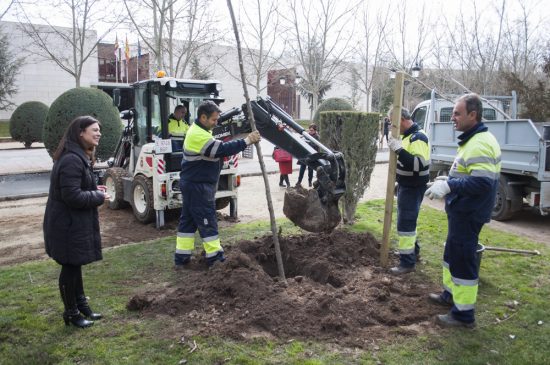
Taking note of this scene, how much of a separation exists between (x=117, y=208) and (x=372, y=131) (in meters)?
5.30

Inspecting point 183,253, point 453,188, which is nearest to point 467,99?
point 453,188

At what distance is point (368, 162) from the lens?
27.0 ft

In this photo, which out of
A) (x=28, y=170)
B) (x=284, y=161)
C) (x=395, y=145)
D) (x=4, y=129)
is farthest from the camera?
(x=4, y=129)

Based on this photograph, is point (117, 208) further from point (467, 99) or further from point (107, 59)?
Answer: point (107, 59)

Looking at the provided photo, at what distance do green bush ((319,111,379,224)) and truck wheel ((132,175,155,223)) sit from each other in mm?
3174

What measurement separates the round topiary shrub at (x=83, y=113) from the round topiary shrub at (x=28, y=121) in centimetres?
1041

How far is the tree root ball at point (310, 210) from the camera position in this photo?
6.00 m

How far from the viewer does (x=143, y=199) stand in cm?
864

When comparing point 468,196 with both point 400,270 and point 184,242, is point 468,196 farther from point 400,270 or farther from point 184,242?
point 184,242

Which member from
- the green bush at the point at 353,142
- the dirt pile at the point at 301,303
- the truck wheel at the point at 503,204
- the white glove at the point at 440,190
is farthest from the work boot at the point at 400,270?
the truck wheel at the point at 503,204

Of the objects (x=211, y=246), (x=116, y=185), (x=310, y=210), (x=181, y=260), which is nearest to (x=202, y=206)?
(x=211, y=246)

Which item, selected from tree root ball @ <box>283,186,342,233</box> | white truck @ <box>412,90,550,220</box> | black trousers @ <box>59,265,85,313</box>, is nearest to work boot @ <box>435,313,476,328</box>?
tree root ball @ <box>283,186,342,233</box>

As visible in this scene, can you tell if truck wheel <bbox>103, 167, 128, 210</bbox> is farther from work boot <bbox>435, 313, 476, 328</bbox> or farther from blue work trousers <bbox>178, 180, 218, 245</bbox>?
work boot <bbox>435, 313, 476, 328</bbox>

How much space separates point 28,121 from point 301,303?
77.2ft
